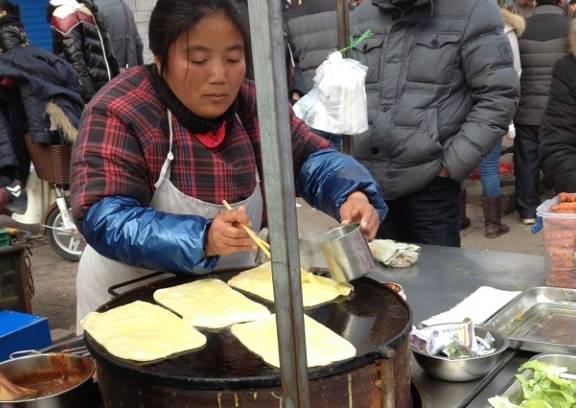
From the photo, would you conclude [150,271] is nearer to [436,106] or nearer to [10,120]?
[436,106]

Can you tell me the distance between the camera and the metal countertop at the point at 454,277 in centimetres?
208

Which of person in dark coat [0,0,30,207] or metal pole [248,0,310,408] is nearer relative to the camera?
metal pole [248,0,310,408]

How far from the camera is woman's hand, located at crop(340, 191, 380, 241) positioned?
1.92 m

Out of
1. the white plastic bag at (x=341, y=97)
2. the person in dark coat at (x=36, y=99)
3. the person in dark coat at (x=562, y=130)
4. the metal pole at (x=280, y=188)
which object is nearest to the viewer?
the metal pole at (x=280, y=188)

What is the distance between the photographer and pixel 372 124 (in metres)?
3.22

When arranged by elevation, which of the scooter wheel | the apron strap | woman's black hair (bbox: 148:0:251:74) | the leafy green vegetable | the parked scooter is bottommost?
the scooter wheel

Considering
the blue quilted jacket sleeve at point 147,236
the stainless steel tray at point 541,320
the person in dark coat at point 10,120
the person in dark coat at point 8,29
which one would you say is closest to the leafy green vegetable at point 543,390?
the stainless steel tray at point 541,320

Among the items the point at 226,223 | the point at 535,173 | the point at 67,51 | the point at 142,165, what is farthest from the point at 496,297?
the point at 67,51

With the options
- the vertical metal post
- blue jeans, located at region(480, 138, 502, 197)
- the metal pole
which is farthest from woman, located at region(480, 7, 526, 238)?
the metal pole

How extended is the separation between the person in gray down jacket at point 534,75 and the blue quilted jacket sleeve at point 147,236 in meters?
4.50

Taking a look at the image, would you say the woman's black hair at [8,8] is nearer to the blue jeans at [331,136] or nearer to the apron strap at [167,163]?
the blue jeans at [331,136]

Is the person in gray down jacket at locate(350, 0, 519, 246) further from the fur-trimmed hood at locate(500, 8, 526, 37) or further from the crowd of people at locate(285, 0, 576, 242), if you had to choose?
the fur-trimmed hood at locate(500, 8, 526, 37)

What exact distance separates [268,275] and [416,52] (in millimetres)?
1589

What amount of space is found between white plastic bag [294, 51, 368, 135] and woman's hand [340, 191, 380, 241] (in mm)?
1002
